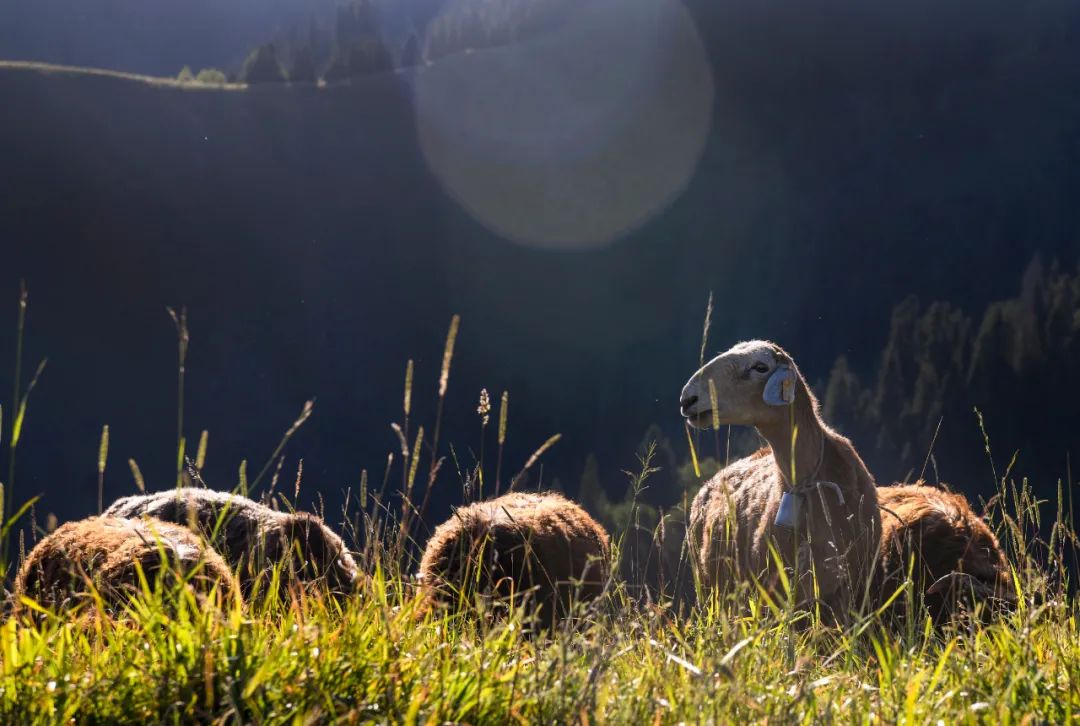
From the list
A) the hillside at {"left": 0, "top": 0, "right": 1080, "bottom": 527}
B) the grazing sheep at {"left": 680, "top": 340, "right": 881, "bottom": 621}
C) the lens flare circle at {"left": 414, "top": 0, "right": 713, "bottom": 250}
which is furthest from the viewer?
the lens flare circle at {"left": 414, "top": 0, "right": 713, "bottom": 250}

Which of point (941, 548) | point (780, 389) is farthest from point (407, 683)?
point (941, 548)

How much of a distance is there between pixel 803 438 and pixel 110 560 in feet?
12.4

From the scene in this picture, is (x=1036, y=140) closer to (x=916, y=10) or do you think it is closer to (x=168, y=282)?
(x=916, y=10)

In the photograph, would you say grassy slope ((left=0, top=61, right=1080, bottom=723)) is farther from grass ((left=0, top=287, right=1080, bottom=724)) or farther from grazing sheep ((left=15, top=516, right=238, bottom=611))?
grazing sheep ((left=15, top=516, right=238, bottom=611))

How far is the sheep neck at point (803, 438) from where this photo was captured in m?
6.18

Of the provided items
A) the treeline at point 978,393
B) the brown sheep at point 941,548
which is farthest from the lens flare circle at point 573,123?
the brown sheep at point 941,548

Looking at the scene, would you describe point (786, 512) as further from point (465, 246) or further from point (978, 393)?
point (465, 246)

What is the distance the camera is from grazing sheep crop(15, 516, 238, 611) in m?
3.88

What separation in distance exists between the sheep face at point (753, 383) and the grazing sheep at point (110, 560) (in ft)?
9.27

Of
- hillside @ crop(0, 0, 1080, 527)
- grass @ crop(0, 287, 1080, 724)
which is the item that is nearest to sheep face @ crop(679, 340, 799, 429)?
grass @ crop(0, 287, 1080, 724)

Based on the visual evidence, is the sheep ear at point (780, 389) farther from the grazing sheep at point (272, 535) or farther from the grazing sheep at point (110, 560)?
the grazing sheep at point (110, 560)

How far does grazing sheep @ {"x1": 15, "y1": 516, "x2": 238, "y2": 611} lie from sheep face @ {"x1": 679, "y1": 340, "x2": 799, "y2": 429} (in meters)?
2.83

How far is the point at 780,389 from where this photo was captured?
605 centimetres

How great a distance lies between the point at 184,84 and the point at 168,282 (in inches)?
777
